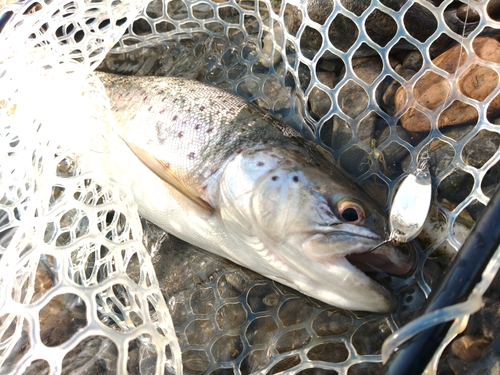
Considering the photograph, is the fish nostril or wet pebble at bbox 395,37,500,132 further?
wet pebble at bbox 395,37,500,132

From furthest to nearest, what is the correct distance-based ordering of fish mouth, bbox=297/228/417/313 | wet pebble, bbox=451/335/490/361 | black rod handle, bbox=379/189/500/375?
fish mouth, bbox=297/228/417/313
wet pebble, bbox=451/335/490/361
black rod handle, bbox=379/189/500/375

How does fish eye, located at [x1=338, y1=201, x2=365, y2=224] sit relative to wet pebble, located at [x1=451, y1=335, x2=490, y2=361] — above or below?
above

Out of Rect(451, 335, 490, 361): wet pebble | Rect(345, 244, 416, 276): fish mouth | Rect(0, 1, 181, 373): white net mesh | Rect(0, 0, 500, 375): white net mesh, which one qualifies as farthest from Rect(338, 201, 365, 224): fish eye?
Rect(0, 1, 181, 373): white net mesh

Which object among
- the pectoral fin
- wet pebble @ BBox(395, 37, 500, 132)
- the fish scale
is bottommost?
the pectoral fin

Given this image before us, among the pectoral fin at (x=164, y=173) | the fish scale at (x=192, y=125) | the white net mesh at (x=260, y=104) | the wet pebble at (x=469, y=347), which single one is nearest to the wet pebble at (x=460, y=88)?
the white net mesh at (x=260, y=104)

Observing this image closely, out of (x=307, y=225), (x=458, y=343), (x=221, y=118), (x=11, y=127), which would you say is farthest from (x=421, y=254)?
(x=11, y=127)

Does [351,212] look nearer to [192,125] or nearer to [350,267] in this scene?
[350,267]

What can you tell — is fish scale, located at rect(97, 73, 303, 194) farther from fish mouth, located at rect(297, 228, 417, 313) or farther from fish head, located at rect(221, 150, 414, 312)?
fish mouth, located at rect(297, 228, 417, 313)
